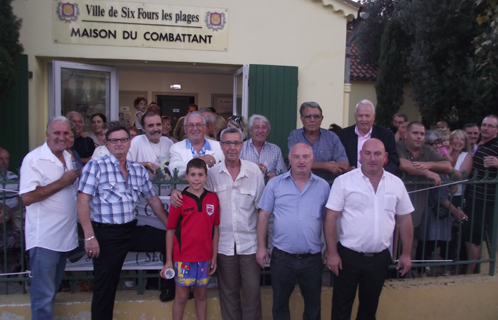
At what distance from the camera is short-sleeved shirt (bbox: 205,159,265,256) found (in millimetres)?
3436

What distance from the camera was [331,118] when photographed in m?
7.56

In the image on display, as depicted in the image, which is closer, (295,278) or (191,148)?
(295,278)

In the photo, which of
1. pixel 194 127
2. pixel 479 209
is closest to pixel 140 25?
pixel 194 127

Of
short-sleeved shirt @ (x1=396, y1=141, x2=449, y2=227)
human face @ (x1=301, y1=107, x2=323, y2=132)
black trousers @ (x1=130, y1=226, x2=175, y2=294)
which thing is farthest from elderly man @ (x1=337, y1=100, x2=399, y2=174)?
black trousers @ (x1=130, y1=226, x2=175, y2=294)

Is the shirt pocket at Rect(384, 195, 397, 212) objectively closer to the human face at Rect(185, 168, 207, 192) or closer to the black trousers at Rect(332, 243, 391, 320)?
the black trousers at Rect(332, 243, 391, 320)

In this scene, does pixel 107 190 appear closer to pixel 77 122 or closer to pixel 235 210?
pixel 235 210

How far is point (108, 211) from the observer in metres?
3.24

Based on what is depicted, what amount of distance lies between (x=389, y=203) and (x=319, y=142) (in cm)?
111

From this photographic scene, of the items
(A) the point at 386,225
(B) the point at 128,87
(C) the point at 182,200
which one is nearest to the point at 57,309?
(C) the point at 182,200

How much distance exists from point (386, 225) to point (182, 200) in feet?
5.34

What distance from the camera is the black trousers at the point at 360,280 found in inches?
132

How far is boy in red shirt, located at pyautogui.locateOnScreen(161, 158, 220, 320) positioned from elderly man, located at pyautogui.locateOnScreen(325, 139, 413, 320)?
0.94 m

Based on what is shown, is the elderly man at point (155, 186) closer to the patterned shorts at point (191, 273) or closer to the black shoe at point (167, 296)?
the black shoe at point (167, 296)

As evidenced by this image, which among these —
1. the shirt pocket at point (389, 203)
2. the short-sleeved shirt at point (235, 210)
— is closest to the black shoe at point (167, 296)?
the short-sleeved shirt at point (235, 210)
